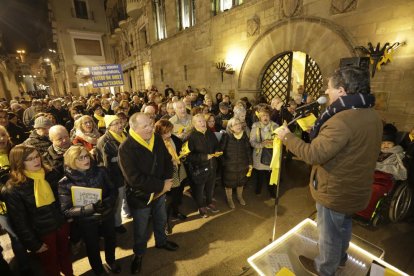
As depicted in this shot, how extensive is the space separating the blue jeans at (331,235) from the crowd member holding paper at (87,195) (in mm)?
2467

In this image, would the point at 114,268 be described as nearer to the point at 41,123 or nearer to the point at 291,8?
the point at 41,123

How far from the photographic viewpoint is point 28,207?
2232mm

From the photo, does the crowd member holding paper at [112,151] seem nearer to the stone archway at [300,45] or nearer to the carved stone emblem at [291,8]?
the stone archway at [300,45]

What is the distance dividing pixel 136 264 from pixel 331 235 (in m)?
2.47

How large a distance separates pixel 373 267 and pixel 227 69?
8.68m

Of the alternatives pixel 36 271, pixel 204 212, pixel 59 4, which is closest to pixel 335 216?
pixel 204 212

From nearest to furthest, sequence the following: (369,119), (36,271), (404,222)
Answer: (369,119) → (36,271) → (404,222)

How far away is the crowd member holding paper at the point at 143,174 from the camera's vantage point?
242 cm

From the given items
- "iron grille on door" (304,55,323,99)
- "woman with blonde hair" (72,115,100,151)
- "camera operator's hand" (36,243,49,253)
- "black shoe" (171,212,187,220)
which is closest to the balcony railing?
"iron grille on door" (304,55,323,99)

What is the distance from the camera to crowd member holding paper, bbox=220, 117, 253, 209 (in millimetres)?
3879

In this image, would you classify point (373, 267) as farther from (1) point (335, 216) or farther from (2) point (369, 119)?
(2) point (369, 119)

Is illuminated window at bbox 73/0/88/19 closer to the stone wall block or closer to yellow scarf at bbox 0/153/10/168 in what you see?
yellow scarf at bbox 0/153/10/168

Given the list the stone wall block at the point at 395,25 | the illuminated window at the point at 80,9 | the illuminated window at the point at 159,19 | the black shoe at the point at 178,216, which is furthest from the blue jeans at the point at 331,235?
the illuminated window at the point at 80,9

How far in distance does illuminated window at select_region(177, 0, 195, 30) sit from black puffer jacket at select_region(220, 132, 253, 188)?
9.95m
